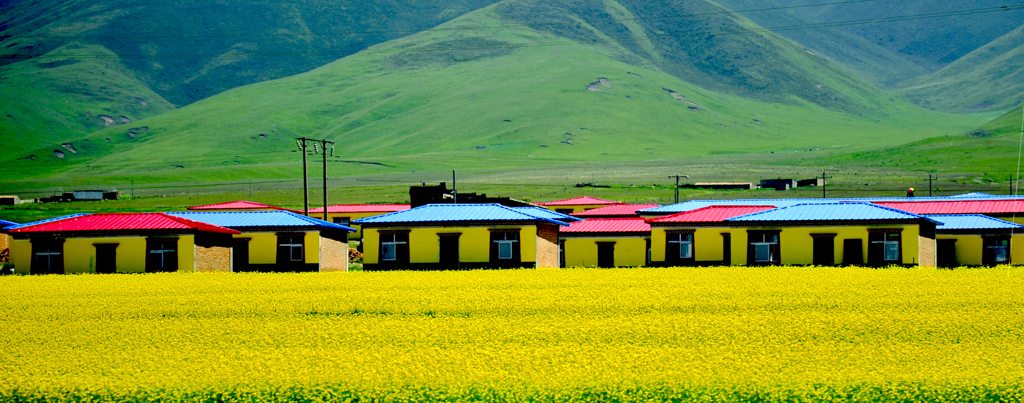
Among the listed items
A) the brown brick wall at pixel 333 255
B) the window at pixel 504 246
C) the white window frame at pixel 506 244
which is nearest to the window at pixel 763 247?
the window at pixel 504 246

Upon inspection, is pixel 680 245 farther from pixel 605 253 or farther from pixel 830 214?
pixel 605 253

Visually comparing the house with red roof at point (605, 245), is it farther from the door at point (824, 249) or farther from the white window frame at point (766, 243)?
the door at point (824, 249)

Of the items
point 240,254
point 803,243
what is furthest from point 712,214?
point 240,254

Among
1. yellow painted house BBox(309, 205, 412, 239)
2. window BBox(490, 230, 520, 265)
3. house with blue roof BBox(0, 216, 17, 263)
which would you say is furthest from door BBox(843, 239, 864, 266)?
yellow painted house BBox(309, 205, 412, 239)

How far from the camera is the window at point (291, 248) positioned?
6744cm

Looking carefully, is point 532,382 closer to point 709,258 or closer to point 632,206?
point 709,258

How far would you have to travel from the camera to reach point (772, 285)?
141ft

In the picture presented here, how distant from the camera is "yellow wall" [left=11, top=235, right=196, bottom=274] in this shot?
58.1 m

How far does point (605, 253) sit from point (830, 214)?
18545 millimetres

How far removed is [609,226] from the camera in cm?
7862

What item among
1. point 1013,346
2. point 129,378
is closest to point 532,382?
point 129,378

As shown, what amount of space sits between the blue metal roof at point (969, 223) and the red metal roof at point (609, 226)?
1707 centimetres

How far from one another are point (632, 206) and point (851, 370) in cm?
7356

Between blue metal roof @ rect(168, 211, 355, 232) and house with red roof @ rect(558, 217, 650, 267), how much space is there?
48.7 feet
